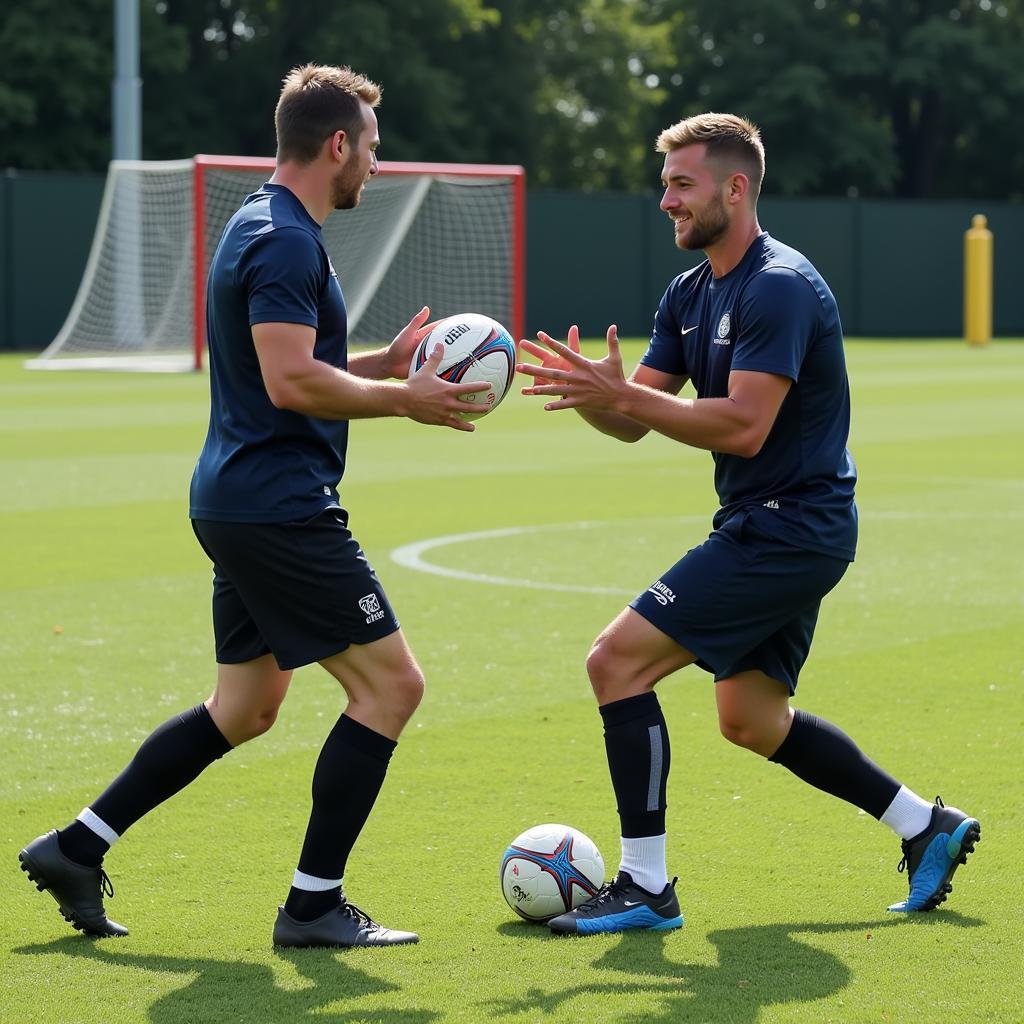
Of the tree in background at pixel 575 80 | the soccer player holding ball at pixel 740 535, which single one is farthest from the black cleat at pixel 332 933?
the tree in background at pixel 575 80

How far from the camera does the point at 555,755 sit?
654 centimetres

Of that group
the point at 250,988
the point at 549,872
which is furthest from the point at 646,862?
the point at 250,988

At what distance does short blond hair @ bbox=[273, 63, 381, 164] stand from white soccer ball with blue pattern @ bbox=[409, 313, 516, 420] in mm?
569

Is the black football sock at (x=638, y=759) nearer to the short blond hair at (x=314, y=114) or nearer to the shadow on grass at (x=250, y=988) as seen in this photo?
the shadow on grass at (x=250, y=988)

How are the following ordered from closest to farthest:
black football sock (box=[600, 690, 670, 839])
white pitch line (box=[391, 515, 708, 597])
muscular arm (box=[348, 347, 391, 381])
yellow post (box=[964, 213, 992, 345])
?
black football sock (box=[600, 690, 670, 839]) → muscular arm (box=[348, 347, 391, 381]) → white pitch line (box=[391, 515, 708, 597]) → yellow post (box=[964, 213, 992, 345])

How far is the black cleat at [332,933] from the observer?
15.2ft

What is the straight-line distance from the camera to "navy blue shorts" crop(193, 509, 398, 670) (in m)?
4.59

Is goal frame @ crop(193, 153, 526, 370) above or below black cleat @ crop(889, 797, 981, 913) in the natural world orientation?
above

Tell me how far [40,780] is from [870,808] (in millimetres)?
2701

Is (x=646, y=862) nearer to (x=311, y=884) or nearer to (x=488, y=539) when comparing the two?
(x=311, y=884)

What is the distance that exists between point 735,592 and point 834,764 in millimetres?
614

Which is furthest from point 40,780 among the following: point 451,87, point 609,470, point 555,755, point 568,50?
point 568,50

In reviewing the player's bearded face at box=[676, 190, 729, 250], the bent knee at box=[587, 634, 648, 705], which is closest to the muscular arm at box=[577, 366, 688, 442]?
the player's bearded face at box=[676, 190, 729, 250]

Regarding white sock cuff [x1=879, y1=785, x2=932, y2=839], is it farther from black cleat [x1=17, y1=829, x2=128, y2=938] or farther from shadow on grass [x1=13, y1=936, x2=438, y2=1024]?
black cleat [x1=17, y1=829, x2=128, y2=938]
